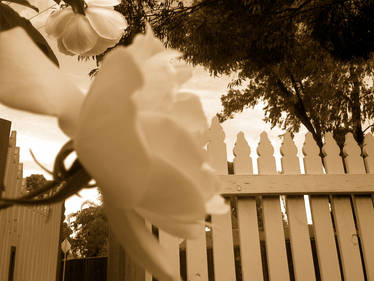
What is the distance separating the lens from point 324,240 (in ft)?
7.03

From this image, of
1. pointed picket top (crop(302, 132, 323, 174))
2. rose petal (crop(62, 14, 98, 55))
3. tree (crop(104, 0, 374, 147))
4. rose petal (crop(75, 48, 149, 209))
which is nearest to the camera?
rose petal (crop(75, 48, 149, 209))

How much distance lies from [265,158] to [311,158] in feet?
0.89

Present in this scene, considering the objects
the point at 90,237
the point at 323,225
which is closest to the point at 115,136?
the point at 323,225

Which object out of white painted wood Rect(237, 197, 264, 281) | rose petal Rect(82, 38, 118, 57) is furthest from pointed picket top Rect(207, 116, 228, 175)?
rose petal Rect(82, 38, 118, 57)

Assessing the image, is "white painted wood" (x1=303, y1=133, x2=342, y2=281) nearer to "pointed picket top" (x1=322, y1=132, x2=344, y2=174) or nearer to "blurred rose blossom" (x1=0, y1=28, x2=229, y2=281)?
"pointed picket top" (x1=322, y1=132, x2=344, y2=174)

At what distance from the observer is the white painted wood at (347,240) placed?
2119mm

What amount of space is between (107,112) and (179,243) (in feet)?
6.52

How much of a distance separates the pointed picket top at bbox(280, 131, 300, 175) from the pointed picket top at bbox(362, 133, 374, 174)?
426mm

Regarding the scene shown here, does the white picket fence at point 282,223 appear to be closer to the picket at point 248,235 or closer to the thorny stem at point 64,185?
the picket at point 248,235

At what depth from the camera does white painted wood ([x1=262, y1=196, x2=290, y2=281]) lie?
2.05 metres

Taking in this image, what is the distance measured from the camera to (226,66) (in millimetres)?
6207

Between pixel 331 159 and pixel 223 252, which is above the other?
pixel 331 159

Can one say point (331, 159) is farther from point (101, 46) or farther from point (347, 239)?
point (101, 46)

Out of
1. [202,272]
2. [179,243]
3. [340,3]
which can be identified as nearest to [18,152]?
[179,243]
